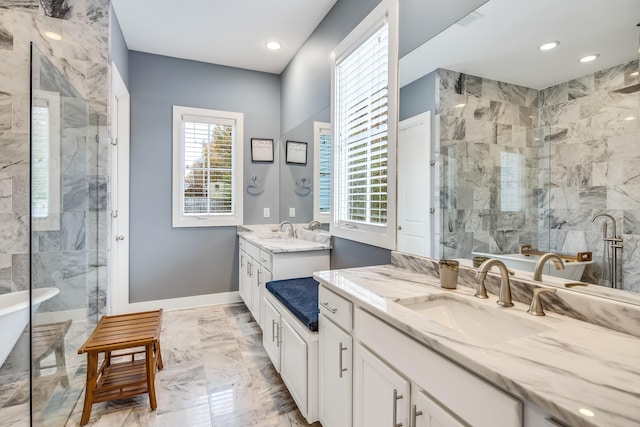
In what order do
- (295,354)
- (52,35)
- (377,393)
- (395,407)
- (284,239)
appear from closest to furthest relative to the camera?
(395,407), (377,393), (295,354), (52,35), (284,239)

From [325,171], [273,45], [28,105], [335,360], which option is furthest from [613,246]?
[273,45]

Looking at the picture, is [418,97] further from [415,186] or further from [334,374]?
[334,374]

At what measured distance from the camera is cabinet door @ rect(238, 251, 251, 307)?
3.37 metres

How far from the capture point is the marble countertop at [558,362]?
1.93ft

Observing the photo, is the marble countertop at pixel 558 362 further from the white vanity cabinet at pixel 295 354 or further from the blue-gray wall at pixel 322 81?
the blue-gray wall at pixel 322 81

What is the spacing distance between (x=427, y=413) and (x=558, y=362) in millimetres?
388

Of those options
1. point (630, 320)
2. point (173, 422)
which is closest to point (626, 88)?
point (630, 320)

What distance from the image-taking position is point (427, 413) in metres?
0.94

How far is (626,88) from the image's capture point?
3.05 feet

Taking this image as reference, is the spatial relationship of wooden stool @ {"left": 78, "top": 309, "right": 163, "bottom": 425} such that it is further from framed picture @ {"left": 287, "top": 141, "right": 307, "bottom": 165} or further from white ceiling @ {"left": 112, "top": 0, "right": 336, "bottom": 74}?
white ceiling @ {"left": 112, "top": 0, "right": 336, "bottom": 74}

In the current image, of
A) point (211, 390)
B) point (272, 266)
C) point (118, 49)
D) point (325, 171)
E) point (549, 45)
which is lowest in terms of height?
point (211, 390)

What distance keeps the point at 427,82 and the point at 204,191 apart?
2.91 metres

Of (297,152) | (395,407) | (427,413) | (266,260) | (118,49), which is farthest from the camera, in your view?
(297,152)

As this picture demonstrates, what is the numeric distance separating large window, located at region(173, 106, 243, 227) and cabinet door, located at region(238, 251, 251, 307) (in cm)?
53
